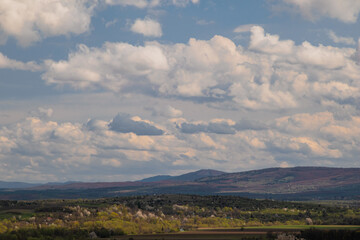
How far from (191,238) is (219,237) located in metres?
9.13

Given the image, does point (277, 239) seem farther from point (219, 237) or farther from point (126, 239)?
point (126, 239)

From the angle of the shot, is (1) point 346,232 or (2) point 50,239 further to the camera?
(2) point 50,239

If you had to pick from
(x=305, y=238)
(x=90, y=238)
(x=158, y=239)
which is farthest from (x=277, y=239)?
(x=90, y=238)

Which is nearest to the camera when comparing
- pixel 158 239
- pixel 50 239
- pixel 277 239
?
pixel 277 239

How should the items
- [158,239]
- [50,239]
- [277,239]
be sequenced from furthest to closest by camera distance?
1. [50,239]
2. [158,239]
3. [277,239]

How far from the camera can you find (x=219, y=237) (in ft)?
589

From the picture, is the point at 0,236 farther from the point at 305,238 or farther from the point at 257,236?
the point at 305,238

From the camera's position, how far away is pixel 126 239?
189000mm

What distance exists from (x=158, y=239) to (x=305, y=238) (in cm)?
4683

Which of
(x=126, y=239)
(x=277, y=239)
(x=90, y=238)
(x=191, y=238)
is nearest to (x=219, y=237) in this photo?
(x=191, y=238)

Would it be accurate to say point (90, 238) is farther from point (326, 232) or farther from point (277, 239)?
point (326, 232)

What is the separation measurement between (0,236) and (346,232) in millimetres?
112749

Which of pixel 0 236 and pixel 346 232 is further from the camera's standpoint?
pixel 0 236

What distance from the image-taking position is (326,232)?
175 m
